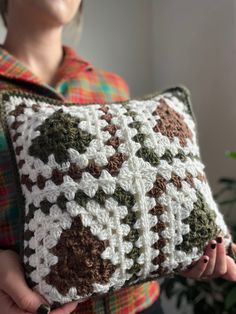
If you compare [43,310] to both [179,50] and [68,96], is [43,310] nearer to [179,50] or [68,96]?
[68,96]

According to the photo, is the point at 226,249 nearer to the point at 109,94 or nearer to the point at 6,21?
the point at 109,94

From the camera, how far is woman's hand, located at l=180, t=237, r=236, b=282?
0.53 m

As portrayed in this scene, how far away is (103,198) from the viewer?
0.46m

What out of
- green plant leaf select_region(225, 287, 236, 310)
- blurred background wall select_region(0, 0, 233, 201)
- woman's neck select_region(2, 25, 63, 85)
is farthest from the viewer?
blurred background wall select_region(0, 0, 233, 201)

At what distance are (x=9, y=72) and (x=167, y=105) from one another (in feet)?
0.92

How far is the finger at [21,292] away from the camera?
46 centimetres

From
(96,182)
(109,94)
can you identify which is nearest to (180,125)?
(96,182)

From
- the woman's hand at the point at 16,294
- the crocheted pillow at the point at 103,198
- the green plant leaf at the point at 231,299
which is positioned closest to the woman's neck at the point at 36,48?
the crocheted pillow at the point at 103,198

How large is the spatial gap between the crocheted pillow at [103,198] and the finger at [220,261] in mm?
16

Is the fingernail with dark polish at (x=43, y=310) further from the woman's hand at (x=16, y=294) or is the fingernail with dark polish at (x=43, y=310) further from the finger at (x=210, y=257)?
the finger at (x=210, y=257)

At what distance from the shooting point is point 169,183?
491 mm

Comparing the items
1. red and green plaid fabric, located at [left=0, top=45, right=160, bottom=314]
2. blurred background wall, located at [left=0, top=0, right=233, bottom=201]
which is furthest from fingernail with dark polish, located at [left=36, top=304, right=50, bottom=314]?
blurred background wall, located at [left=0, top=0, right=233, bottom=201]

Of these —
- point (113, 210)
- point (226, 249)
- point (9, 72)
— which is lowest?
point (226, 249)

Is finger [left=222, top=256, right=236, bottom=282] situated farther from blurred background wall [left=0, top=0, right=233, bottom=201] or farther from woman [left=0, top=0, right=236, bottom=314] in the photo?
blurred background wall [left=0, top=0, right=233, bottom=201]
